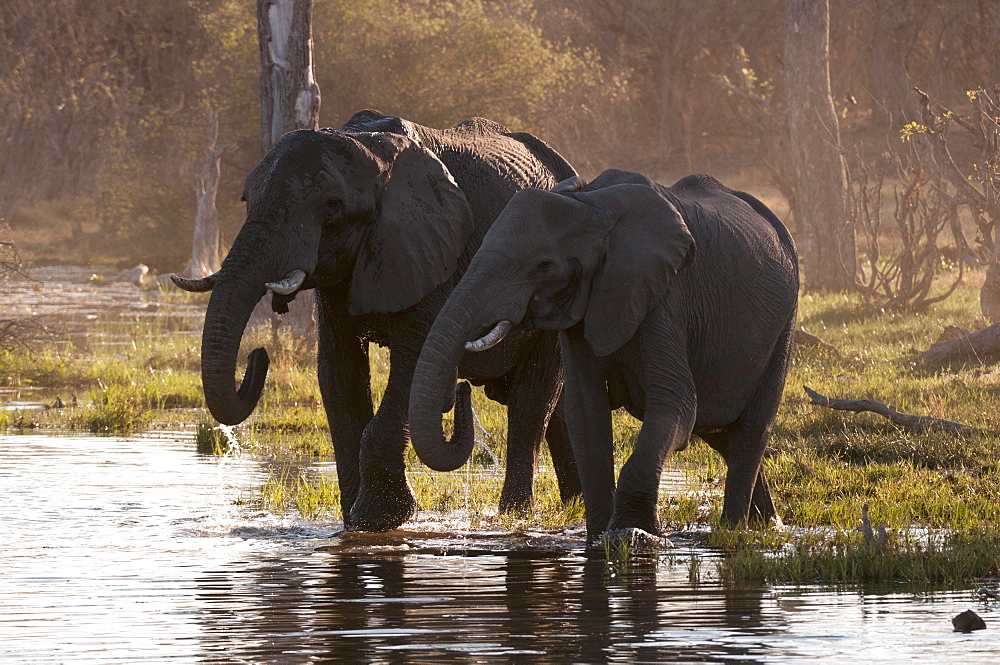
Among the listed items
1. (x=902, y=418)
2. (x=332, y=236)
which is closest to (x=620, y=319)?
(x=332, y=236)

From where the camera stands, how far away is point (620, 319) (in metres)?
7.19

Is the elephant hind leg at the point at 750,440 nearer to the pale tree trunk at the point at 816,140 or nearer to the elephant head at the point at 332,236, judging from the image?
the elephant head at the point at 332,236

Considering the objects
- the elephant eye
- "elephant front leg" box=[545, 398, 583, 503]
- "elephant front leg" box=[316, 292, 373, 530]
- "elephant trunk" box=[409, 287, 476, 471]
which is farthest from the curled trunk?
"elephant front leg" box=[545, 398, 583, 503]

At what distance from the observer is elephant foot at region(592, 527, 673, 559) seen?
23.9 feet

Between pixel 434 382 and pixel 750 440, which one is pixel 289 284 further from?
pixel 750 440

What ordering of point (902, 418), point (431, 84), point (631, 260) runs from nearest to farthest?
point (631, 260)
point (902, 418)
point (431, 84)

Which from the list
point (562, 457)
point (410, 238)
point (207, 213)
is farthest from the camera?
point (207, 213)

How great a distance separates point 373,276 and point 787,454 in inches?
157

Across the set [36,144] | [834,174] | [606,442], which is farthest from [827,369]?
[36,144]

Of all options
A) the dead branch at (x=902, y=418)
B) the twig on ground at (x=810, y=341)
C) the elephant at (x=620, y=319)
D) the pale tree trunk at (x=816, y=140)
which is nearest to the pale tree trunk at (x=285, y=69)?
the twig on ground at (x=810, y=341)

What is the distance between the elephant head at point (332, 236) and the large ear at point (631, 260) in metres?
1.36

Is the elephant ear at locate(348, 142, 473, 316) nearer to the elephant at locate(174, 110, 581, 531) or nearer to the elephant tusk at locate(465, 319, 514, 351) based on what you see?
the elephant at locate(174, 110, 581, 531)

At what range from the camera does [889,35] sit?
43625mm

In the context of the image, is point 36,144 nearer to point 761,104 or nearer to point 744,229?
point 761,104
